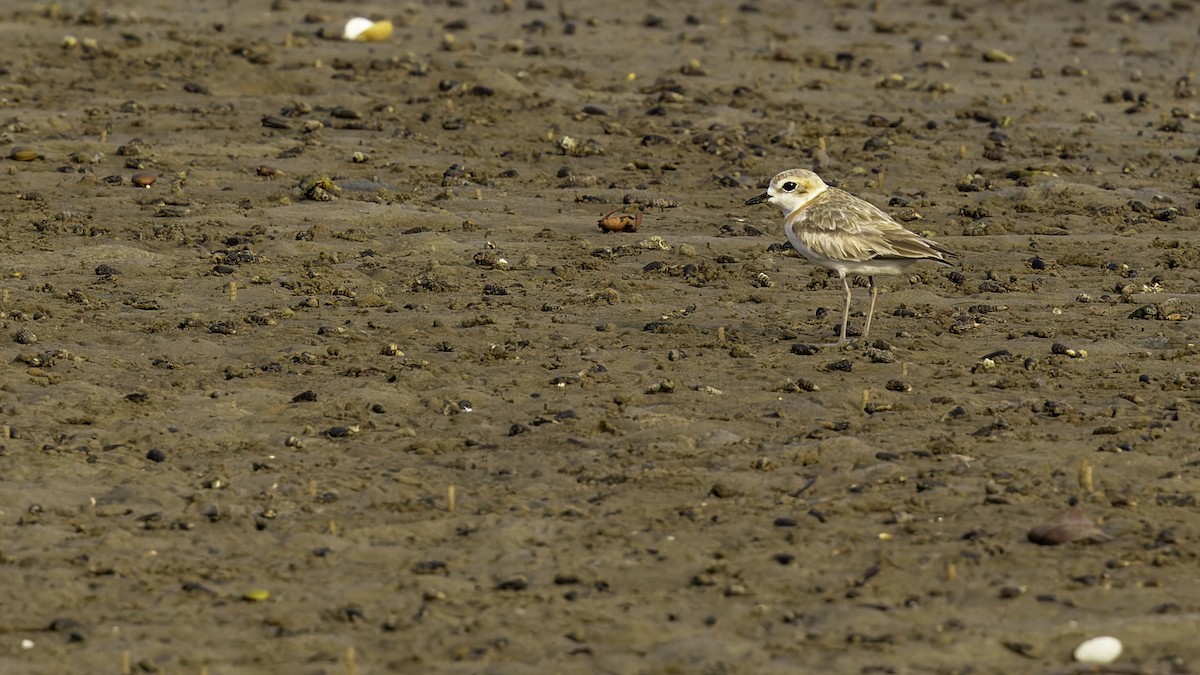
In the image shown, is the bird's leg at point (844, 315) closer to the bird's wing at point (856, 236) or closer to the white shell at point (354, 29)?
the bird's wing at point (856, 236)

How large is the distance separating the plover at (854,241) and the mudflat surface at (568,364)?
422 millimetres

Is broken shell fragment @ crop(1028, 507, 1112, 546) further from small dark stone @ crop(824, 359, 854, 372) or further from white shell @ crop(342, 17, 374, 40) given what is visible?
white shell @ crop(342, 17, 374, 40)

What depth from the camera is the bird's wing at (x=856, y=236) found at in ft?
34.0

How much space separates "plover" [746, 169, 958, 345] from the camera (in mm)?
10367

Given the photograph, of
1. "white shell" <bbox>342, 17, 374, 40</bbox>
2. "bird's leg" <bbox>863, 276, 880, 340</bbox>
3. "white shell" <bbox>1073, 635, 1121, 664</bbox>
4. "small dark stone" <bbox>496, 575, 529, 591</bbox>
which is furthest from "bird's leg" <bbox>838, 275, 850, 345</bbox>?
"white shell" <bbox>342, 17, 374, 40</bbox>

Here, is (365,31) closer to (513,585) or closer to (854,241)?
(854,241)

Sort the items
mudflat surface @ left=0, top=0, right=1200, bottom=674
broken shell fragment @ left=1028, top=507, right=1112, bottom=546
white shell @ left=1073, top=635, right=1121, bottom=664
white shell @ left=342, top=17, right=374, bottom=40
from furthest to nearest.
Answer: white shell @ left=342, top=17, right=374, bottom=40 → broken shell fragment @ left=1028, top=507, right=1112, bottom=546 → mudflat surface @ left=0, top=0, right=1200, bottom=674 → white shell @ left=1073, top=635, right=1121, bottom=664

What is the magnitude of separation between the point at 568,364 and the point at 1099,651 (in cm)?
402

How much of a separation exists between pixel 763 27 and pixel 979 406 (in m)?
11.2

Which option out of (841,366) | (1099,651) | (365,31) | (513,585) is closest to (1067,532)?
(1099,651)

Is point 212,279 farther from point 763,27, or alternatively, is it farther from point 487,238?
point 763,27

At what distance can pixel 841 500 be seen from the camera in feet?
26.0

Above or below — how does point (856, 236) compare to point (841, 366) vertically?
above

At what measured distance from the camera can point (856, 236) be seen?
409 inches
